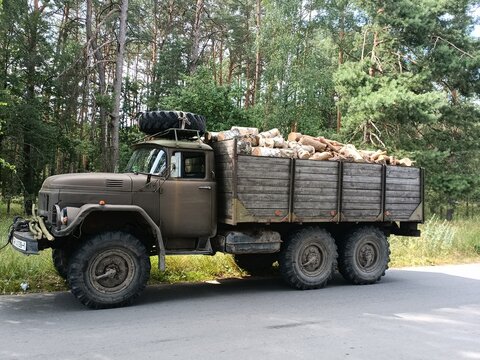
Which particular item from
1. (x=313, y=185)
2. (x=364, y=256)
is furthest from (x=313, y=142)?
(x=364, y=256)

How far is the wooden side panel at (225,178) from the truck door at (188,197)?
18 centimetres

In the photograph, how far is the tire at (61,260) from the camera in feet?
23.8

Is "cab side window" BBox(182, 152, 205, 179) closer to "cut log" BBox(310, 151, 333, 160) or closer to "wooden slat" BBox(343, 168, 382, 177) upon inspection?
"cut log" BBox(310, 151, 333, 160)

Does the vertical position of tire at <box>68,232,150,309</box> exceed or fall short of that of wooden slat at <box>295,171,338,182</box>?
it falls short

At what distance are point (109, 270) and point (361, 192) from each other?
4.81 m

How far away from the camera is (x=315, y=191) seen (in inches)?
318

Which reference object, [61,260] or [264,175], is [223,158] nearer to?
[264,175]

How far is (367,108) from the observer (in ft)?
63.1

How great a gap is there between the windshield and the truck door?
0.16 meters

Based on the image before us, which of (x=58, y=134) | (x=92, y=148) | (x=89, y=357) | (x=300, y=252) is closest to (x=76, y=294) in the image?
(x=89, y=357)

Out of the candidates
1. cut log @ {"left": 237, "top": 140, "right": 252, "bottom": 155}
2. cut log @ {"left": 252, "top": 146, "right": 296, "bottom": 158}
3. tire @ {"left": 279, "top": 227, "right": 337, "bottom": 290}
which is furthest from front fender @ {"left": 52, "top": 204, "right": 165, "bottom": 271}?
tire @ {"left": 279, "top": 227, "right": 337, "bottom": 290}

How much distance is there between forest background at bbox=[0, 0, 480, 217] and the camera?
749 inches

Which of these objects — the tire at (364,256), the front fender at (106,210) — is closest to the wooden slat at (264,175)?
the front fender at (106,210)

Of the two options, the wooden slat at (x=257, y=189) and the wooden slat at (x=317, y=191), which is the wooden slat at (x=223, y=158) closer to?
the wooden slat at (x=257, y=189)
